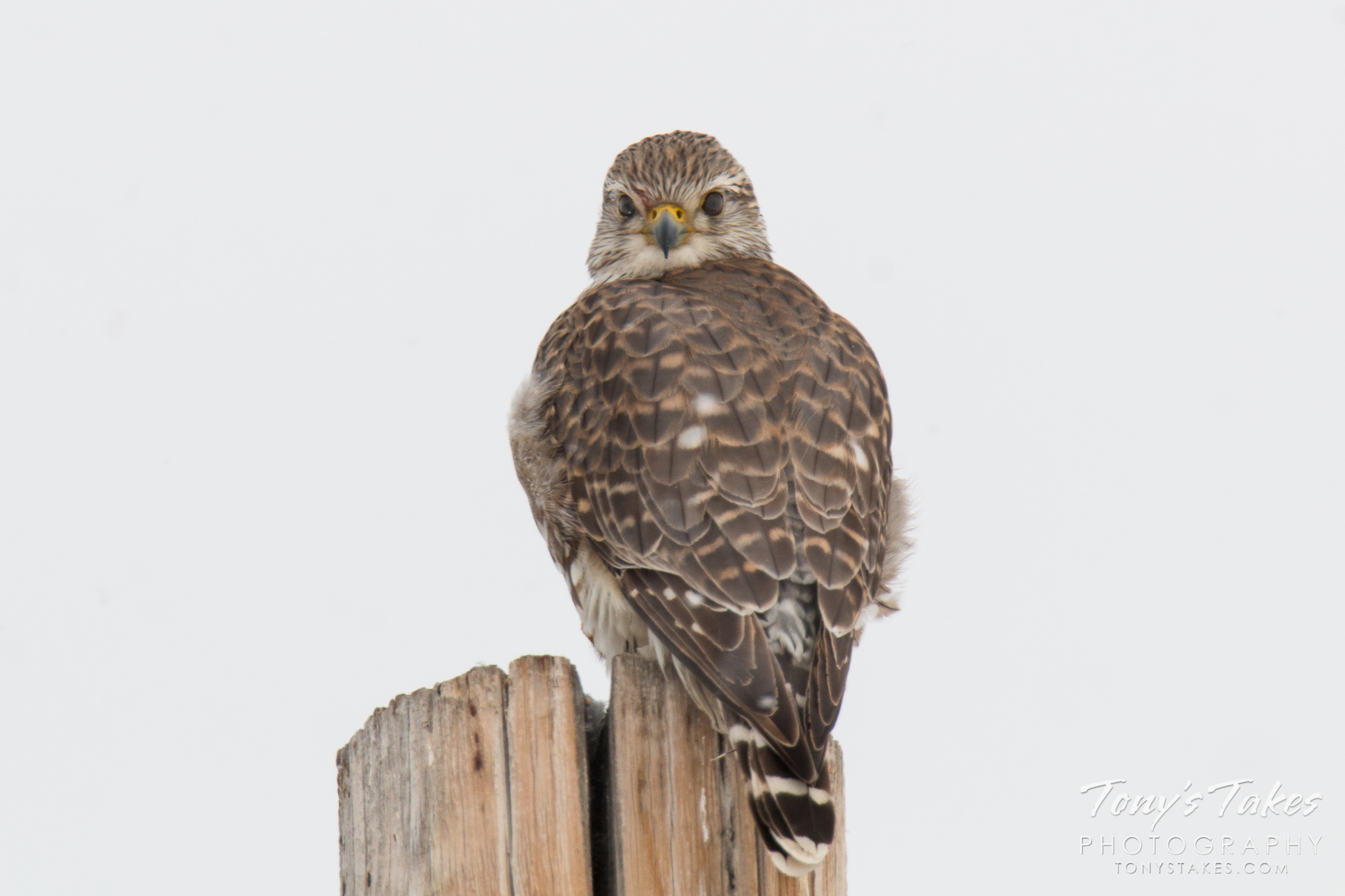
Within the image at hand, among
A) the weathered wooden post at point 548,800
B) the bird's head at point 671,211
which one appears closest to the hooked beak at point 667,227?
the bird's head at point 671,211

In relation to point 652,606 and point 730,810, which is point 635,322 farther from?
point 730,810

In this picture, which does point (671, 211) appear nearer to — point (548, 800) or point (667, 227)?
point (667, 227)

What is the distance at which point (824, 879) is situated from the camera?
8.86 ft

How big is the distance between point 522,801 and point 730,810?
40 cm

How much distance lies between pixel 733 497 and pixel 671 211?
5.75 feet

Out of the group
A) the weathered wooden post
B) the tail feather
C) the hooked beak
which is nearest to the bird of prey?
the tail feather

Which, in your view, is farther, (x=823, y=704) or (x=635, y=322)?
(x=635, y=322)

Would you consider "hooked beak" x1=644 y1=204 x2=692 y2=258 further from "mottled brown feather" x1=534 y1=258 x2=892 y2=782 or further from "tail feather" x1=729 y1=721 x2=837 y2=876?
"tail feather" x1=729 y1=721 x2=837 y2=876

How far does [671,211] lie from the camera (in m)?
4.71

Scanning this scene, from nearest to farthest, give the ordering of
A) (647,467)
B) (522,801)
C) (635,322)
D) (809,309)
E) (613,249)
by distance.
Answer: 1. (522,801)
2. (647,467)
3. (635,322)
4. (809,309)
5. (613,249)

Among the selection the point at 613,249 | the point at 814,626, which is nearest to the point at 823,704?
the point at 814,626

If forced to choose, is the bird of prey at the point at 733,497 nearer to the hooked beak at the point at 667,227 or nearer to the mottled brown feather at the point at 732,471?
the mottled brown feather at the point at 732,471

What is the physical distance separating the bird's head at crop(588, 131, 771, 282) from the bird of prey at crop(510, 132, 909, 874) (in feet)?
1.59

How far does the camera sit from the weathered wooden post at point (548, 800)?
2551 millimetres
